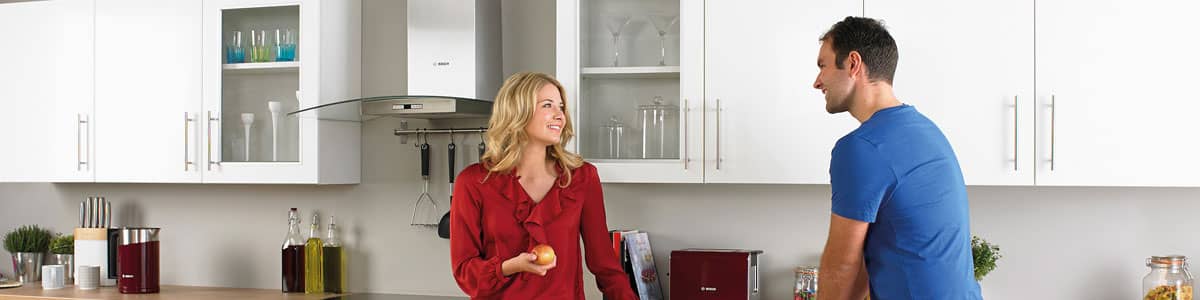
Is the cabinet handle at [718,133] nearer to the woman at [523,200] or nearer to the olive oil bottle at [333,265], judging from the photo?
the woman at [523,200]

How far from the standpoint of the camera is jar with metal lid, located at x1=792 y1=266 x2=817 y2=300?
10.3 ft

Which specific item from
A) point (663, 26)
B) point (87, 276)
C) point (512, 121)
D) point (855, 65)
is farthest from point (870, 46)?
point (87, 276)

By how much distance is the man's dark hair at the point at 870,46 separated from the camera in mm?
2143

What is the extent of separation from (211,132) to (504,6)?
1003 millimetres

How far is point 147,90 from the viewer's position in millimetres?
3492

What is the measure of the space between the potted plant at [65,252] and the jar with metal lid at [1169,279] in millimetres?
3463

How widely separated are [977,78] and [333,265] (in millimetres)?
2095

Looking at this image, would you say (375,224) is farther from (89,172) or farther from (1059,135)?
(1059,135)

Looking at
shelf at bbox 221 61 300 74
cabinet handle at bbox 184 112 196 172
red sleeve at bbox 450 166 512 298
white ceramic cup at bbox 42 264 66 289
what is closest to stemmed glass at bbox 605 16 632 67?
red sleeve at bbox 450 166 512 298

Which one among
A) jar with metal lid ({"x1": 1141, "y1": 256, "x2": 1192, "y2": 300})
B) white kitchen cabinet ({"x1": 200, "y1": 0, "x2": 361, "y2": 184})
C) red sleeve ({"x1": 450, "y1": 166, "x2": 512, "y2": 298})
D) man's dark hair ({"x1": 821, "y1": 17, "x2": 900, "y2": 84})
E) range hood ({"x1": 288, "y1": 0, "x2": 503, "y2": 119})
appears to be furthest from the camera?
white kitchen cabinet ({"x1": 200, "y1": 0, "x2": 361, "y2": 184})

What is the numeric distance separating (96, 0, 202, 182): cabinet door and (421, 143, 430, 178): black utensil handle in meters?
0.70

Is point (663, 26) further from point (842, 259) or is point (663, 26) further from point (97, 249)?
point (97, 249)

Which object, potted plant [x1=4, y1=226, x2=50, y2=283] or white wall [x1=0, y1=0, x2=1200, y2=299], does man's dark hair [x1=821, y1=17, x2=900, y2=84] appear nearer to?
white wall [x1=0, y1=0, x2=1200, y2=299]

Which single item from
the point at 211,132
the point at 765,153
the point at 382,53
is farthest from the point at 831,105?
the point at 211,132
